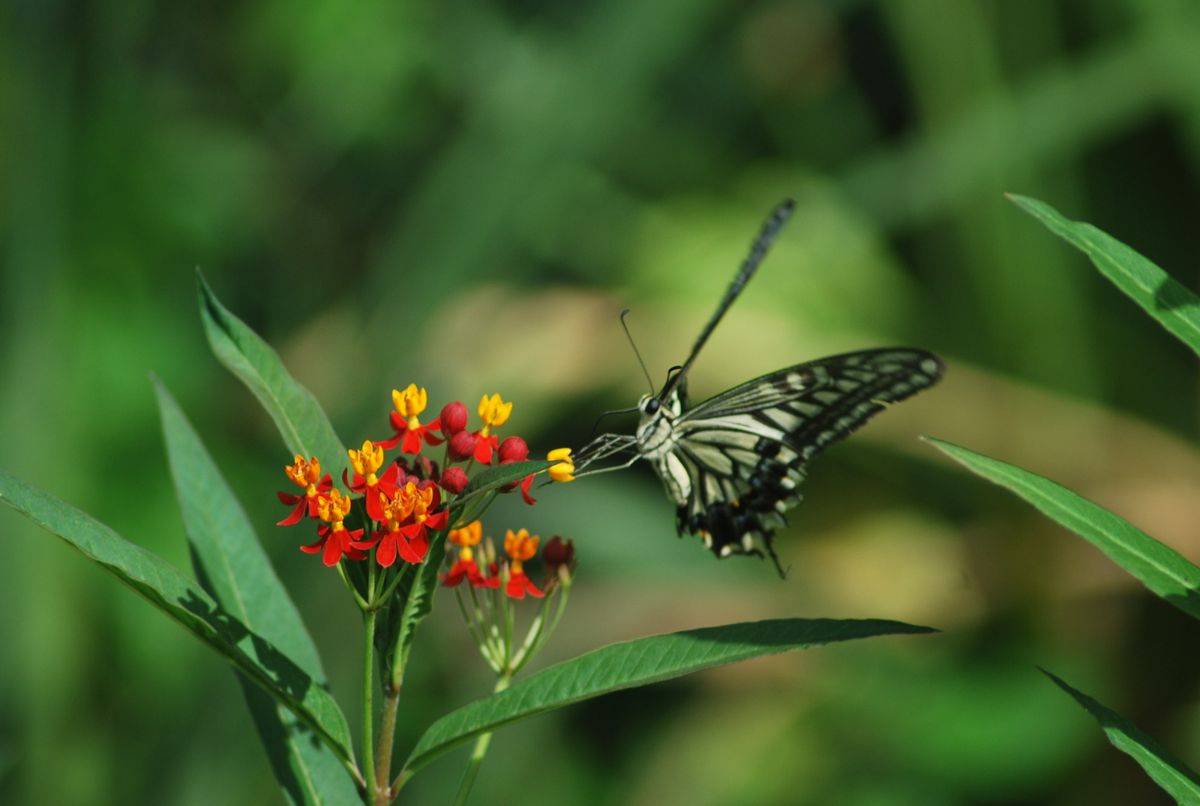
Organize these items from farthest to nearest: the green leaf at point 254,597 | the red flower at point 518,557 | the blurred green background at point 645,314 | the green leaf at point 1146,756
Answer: the blurred green background at point 645,314, the red flower at point 518,557, the green leaf at point 254,597, the green leaf at point 1146,756

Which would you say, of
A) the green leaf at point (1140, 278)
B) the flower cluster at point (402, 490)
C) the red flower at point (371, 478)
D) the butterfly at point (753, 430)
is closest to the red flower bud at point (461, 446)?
the flower cluster at point (402, 490)

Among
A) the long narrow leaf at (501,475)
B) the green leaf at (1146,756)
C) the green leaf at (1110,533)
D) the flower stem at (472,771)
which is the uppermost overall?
the long narrow leaf at (501,475)

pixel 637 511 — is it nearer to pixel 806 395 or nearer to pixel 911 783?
pixel 911 783

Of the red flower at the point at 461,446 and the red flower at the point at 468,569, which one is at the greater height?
the red flower at the point at 461,446

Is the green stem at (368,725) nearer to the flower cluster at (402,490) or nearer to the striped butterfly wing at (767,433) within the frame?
the flower cluster at (402,490)

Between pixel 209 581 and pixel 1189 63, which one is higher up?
pixel 209 581

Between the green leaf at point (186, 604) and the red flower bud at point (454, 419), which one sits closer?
the green leaf at point (186, 604)

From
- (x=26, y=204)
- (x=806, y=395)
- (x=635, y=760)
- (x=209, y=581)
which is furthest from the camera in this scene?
(x=635, y=760)

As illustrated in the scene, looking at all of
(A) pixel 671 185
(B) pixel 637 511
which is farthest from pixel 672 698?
(A) pixel 671 185
